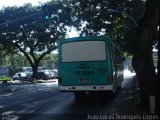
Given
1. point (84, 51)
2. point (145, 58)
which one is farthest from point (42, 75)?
point (145, 58)

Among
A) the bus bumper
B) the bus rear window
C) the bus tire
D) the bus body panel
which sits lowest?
the bus tire

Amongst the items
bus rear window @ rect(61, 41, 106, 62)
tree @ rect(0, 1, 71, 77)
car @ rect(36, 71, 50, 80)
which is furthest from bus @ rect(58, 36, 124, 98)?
car @ rect(36, 71, 50, 80)

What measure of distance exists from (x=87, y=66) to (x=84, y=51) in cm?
75

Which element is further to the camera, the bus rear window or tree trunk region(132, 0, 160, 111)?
the bus rear window

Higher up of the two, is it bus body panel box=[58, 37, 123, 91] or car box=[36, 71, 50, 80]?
bus body panel box=[58, 37, 123, 91]

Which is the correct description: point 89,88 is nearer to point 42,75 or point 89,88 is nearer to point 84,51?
point 84,51

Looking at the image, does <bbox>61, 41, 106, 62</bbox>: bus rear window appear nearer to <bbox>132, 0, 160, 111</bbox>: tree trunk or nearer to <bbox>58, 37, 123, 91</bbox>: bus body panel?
<bbox>58, 37, 123, 91</bbox>: bus body panel

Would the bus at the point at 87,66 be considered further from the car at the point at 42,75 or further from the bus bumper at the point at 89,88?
the car at the point at 42,75

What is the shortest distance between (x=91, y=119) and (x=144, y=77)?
330 cm

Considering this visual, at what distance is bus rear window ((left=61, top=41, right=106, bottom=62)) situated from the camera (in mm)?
17609

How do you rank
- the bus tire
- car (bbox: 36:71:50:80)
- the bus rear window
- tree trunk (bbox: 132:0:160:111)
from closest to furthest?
tree trunk (bbox: 132:0:160:111) < the bus rear window < the bus tire < car (bbox: 36:71:50:80)

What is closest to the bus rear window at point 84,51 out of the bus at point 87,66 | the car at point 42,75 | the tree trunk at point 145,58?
the bus at point 87,66

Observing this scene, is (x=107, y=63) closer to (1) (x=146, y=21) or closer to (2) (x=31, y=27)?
(1) (x=146, y=21)

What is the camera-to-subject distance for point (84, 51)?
17781 mm
